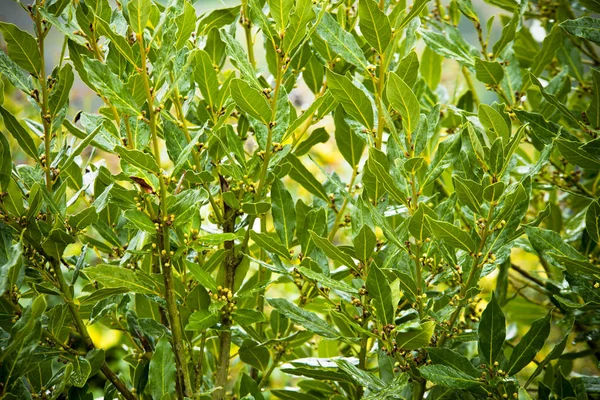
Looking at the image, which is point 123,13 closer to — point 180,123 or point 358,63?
point 180,123

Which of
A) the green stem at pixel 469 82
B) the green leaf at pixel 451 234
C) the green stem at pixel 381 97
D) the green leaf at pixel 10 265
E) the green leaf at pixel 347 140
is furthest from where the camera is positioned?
the green stem at pixel 469 82

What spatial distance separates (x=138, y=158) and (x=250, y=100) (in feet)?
0.46

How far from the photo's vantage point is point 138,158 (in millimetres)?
664

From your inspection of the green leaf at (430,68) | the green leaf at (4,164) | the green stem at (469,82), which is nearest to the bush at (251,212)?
the green leaf at (4,164)

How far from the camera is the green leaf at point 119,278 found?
2.30ft

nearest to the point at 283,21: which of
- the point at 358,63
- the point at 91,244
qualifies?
the point at 358,63

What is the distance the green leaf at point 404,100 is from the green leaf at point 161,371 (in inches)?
14.0

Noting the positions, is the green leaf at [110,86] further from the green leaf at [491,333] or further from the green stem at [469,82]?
the green stem at [469,82]

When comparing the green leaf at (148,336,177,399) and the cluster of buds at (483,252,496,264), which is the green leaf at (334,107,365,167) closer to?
the cluster of buds at (483,252,496,264)

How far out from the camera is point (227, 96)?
0.84 metres

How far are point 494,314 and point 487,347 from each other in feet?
0.12

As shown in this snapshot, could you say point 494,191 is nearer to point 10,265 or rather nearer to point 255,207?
point 255,207

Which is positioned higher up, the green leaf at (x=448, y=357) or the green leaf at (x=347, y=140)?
the green leaf at (x=347, y=140)

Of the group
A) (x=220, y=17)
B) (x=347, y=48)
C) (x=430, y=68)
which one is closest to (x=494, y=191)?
(x=347, y=48)
